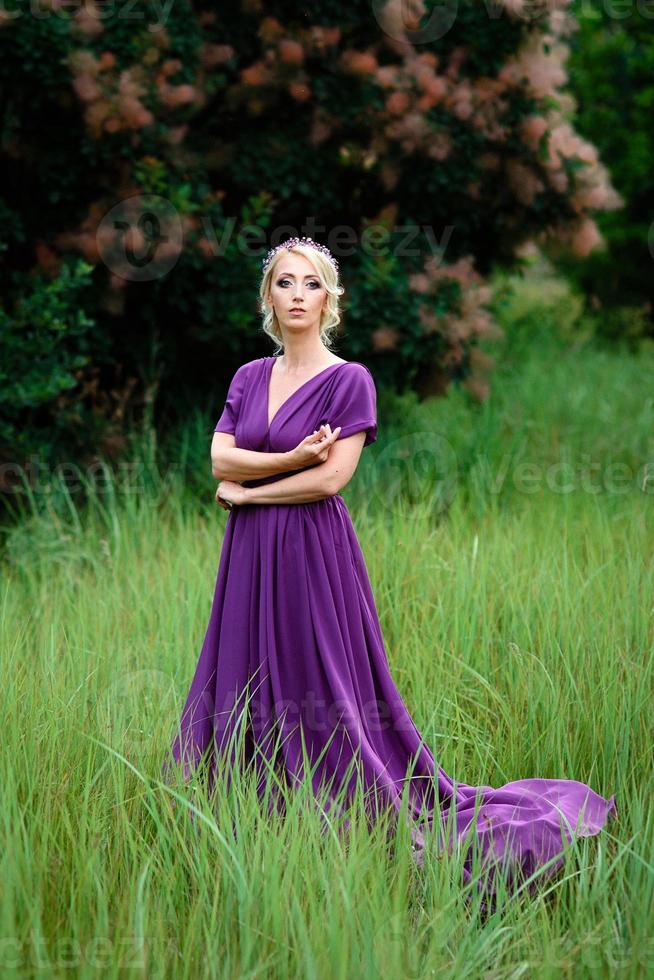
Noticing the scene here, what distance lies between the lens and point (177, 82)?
5711 millimetres

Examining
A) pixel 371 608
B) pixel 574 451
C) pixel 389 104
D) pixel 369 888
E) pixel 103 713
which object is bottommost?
pixel 369 888

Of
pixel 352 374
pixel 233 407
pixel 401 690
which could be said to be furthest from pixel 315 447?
pixel 401 690

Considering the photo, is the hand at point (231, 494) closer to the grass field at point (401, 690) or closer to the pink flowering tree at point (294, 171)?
the grass field at point (401, 690)

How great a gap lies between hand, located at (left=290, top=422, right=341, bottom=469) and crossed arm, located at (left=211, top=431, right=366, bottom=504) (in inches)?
0.5

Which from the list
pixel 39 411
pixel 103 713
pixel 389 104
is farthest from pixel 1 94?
pixel 103 713

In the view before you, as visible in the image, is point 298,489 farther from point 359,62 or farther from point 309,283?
point 359,62

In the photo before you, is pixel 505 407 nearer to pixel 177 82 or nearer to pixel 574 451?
pixel 574 451

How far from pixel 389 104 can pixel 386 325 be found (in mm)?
1205

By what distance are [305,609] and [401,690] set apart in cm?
99

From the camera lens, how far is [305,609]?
289cm

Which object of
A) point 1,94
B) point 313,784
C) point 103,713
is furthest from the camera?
point 1,94

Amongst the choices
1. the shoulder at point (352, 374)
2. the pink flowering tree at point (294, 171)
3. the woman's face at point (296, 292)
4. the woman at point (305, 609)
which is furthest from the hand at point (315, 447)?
the pink flowering tree at point (294, 171)

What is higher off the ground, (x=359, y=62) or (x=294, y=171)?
(x=359, y=62)

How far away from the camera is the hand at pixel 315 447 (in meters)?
2.80
